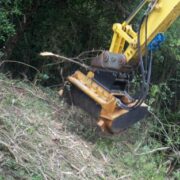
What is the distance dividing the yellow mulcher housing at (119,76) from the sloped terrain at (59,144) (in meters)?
0.25

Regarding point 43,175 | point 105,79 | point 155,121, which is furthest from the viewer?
point 155,121

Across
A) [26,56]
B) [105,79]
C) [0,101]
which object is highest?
[105,79]

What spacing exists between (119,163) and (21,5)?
8.74 feet

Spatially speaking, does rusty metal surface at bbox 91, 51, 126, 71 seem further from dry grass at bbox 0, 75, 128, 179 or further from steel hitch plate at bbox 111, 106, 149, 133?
dry grass at bbox 0, 75, 128, 179

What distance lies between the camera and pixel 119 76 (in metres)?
5.77

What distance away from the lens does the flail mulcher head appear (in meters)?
5.45

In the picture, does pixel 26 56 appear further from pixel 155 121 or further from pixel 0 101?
pixel 0 101

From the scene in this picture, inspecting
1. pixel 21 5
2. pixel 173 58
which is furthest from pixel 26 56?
pixel 173 58

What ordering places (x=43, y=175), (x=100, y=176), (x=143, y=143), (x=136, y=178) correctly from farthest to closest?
(x=143, y=143)
(x=136, y=178)
(x=100, y=176)
(x=43, y=175)

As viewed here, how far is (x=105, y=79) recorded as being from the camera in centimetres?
570

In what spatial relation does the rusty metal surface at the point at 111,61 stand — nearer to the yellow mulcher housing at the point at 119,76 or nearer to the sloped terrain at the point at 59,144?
the yellow mulcher housing at the point at 119,76

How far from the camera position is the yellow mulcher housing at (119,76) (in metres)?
5.47

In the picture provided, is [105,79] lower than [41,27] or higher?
higher

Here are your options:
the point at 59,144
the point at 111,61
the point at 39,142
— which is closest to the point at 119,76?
the point at 111,61
